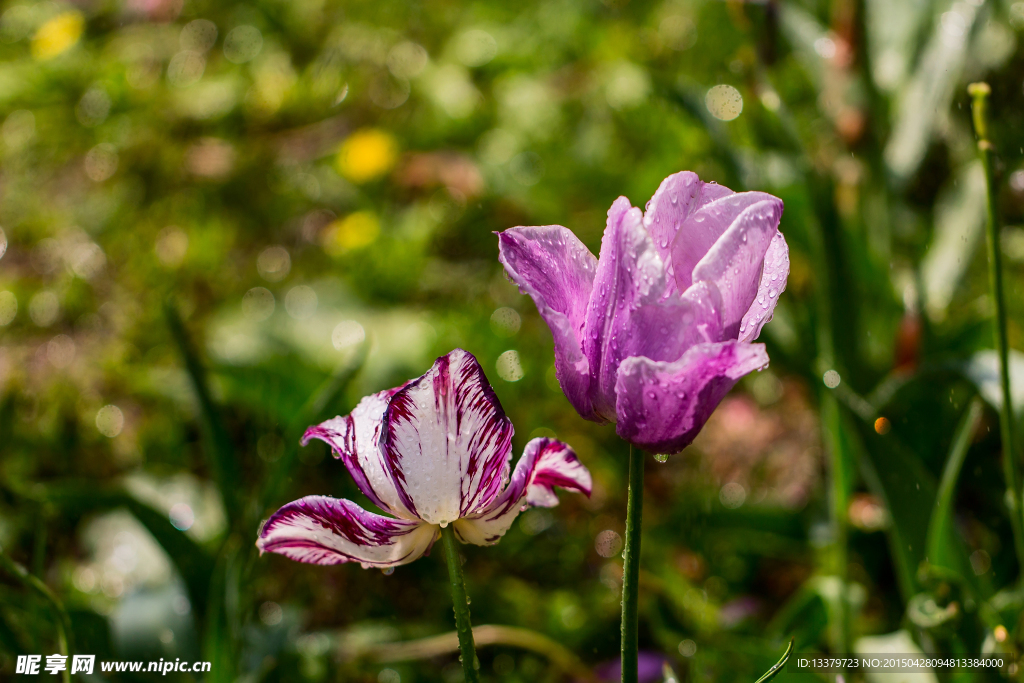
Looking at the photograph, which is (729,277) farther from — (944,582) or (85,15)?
(85,15)

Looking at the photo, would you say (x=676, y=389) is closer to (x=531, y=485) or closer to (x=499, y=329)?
(x=531, y=485)

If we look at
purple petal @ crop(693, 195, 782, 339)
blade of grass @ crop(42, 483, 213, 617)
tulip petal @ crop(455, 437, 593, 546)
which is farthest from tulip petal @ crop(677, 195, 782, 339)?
blade of grass @ crop(42, 483, 213, 617)

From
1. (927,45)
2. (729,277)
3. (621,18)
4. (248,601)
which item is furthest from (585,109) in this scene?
(729,277)

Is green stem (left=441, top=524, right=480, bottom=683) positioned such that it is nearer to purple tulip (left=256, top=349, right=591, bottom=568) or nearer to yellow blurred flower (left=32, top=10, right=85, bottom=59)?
purple tulip (left=256, top=349, right=591, bottom=568)

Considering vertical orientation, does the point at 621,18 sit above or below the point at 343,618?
above

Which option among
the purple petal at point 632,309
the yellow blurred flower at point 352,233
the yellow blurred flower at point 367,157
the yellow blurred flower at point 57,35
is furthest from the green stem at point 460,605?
the yellow blurred flower at point 57,35

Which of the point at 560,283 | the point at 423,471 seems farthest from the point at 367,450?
the point at 560,283

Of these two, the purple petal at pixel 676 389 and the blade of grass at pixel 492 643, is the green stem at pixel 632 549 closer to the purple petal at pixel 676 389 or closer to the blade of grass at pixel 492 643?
the purple petal at pixel 676 389
